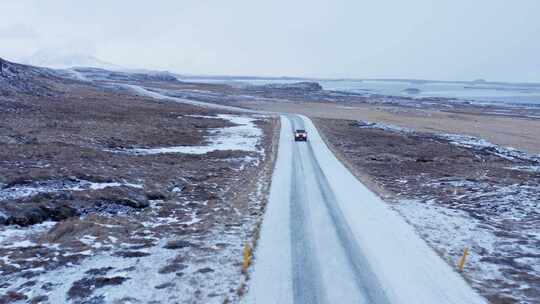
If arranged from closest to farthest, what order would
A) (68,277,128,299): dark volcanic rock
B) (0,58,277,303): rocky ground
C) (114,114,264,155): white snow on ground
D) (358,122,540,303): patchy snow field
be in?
(68,277,128,299): dark volcanic rock
(0,58,277,303): rocky ground
(358,122,540,303): patchy snow field
(114,114,264,155): white snow on ground

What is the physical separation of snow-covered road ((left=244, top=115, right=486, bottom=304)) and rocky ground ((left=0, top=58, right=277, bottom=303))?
1.02m

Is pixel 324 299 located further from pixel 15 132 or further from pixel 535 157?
pixel 535 157

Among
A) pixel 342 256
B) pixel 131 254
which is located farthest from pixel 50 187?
pixel 342 256

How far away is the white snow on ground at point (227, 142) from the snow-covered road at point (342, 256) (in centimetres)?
1230

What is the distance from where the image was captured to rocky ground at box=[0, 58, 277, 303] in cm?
1123

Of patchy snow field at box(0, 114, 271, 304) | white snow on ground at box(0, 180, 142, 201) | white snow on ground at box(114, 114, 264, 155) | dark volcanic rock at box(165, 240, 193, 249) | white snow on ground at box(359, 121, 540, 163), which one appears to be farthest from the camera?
white snow on ground at box(359, 121, 540, 163)

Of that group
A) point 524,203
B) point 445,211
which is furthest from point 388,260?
point 524,203

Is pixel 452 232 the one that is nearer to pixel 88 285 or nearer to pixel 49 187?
pixel 88 285

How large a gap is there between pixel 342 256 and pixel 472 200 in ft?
34.4

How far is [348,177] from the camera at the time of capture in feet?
86.6

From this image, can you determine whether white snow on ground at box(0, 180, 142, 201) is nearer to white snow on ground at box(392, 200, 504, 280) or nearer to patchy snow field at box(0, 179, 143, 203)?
patchy snow field at box(0, 179, 143, 203)

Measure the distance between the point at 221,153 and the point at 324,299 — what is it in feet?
73.3

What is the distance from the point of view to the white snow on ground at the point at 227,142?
31938 millimetres

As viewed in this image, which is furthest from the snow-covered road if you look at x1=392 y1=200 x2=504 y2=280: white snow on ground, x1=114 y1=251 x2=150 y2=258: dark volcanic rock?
x1=114 y1=251 x2=150 y2=258: dark volcanic rock
